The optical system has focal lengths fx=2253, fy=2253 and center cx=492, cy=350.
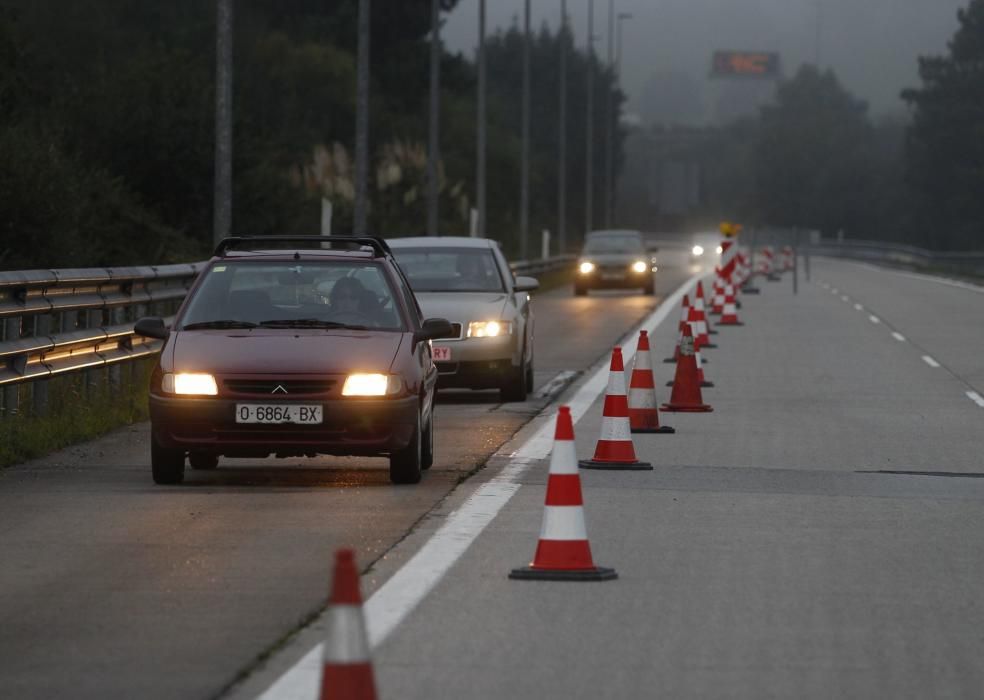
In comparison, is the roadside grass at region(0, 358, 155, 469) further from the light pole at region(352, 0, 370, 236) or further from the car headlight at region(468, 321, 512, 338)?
the light pole at region(352, 0, 370, 236)

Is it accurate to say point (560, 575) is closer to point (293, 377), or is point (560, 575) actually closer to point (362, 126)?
point (293, 377)

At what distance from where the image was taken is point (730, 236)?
145 ft

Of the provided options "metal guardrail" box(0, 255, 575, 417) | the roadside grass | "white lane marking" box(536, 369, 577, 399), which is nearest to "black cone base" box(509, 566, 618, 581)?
the roadside grass

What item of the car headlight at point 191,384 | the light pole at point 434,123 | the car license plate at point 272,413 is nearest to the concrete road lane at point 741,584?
the car license plate at point 272,413

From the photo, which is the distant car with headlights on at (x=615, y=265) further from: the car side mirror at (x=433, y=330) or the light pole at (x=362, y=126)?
the car side mirror at (x=433, y=330)

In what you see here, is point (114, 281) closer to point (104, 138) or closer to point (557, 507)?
point (557, 507)

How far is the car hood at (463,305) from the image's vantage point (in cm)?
2048

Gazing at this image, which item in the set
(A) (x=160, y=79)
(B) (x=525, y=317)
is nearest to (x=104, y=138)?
(A) (x=160, y=79)

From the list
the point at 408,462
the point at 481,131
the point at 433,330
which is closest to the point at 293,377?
the point at 408,462

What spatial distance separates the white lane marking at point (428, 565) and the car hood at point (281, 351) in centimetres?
104

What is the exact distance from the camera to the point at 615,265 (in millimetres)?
51812

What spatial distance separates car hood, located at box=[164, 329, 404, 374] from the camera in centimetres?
1303

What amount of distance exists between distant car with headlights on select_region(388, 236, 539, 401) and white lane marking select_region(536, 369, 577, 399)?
0.21 meters

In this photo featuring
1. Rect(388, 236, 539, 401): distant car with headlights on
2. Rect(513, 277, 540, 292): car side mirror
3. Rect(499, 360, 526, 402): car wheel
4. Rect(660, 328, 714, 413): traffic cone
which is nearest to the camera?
Rect(660, 328, 714, 413): traffic cone
